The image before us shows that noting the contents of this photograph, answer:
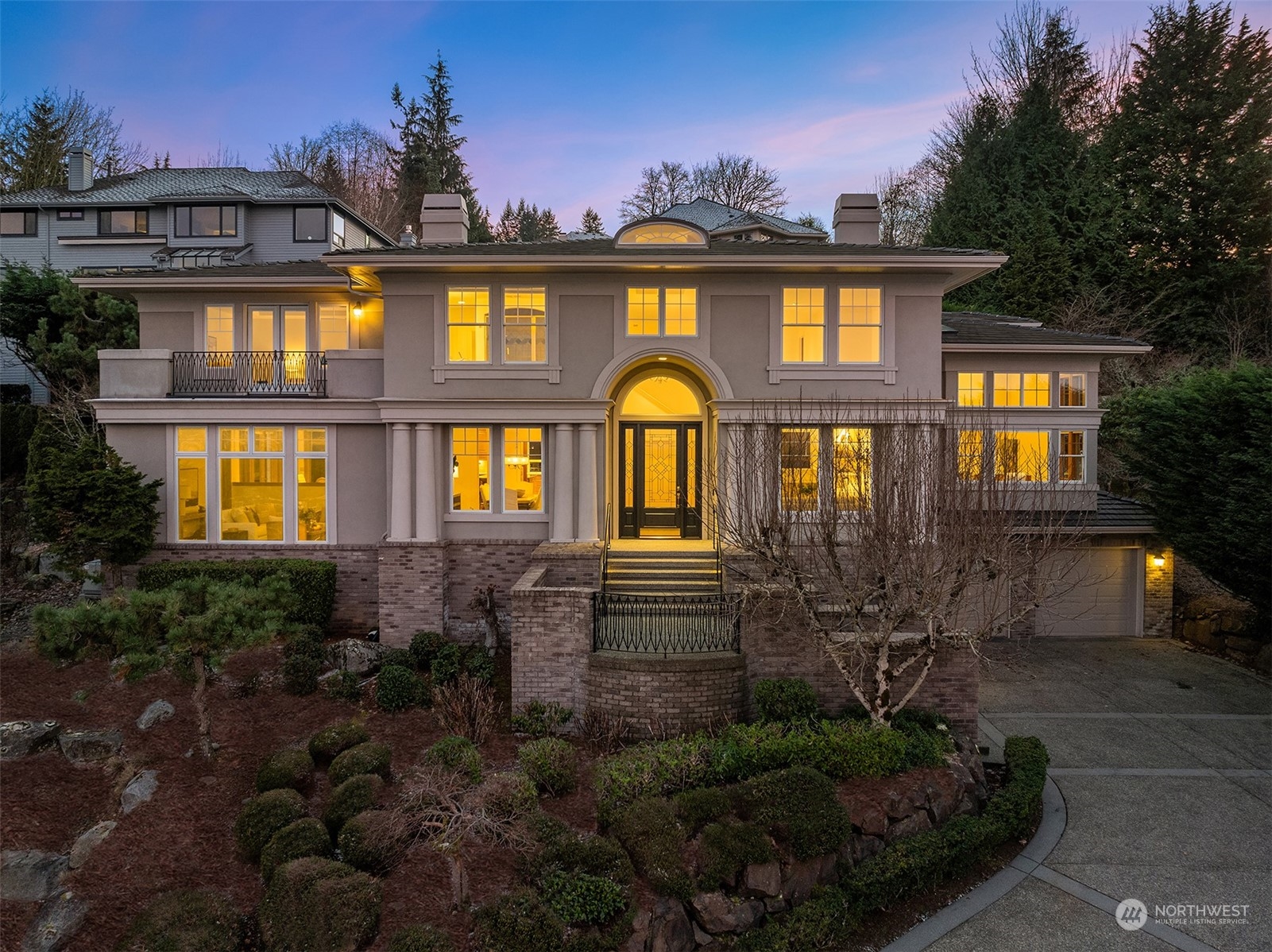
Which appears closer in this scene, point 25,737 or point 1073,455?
point 25,737

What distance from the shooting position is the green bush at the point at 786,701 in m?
10.0

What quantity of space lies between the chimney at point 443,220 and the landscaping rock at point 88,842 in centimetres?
1315

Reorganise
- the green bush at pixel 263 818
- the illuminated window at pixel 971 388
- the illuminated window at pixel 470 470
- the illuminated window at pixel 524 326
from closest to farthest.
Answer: the green bush at pixel 263 818 < the illuminated window at pixel 524 326 < the illuminated window at pixel 470 470 < the illuminated window at pixel 971 388

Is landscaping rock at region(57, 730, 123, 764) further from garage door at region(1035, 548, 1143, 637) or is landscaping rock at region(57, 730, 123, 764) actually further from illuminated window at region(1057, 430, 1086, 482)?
illuminated window at region(1057, 430, 1086, 482)

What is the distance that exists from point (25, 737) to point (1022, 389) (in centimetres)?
2139

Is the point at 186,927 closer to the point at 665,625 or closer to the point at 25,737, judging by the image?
the point at 25,737

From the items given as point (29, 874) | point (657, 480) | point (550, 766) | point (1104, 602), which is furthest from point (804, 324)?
point (29, 874)

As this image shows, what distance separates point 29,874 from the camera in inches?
299

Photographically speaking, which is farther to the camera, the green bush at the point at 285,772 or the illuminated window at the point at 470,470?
the illuminated window at the point at 470,470

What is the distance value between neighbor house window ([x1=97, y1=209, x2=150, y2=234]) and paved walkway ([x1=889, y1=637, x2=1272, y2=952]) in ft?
118

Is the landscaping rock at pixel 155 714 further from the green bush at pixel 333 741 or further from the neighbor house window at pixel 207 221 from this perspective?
the neighbor house window at pixel 207 221

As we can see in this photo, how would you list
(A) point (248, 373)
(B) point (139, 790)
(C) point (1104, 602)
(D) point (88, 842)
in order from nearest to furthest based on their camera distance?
(D) point (88, 842) < (B) point (139, 790) < (A) point (248, 373) < (C) point (1104, 602)

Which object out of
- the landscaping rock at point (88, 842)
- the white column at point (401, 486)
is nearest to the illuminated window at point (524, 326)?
the white column at point (401, 486)

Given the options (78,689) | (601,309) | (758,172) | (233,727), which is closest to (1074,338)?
(601,309)
